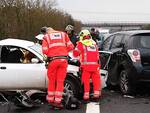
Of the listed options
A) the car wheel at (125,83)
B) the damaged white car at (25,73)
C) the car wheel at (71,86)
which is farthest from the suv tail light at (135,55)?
the car wheel at (71,86)

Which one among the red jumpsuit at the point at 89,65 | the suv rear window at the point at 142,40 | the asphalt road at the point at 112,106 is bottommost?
the asphalt road at the point at 112,106

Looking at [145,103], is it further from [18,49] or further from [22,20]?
[22,20]

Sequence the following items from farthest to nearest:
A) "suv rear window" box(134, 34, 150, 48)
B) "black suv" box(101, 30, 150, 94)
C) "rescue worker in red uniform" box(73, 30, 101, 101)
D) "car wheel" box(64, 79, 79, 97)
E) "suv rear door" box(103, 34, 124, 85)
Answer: "suv rear door" box(103, 34, 124, 85)
"suv rear window" box(134, 34, 150, 48)
"black suv" box(101, 30, 150, 94)
"rescue worker in red uniform" box(73, 30, 101, 101)
"car wheel" box(64, 79, 79, 97)

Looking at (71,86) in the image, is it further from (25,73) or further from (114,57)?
(114,57)

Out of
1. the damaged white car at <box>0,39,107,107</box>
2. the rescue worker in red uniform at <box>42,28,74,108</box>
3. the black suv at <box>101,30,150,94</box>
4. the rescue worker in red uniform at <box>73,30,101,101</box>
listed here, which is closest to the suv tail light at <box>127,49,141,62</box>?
the black suv at <box>101,30,150,94</box>

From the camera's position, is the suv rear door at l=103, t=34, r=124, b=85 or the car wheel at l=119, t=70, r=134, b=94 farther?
the suv rear door at l=103, t=34, r=124, b=85

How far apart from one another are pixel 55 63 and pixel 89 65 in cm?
123

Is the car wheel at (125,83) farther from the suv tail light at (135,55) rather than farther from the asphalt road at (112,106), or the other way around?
the suv tail light at (135,55)

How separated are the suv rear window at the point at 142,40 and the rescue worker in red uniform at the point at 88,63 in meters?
1.14

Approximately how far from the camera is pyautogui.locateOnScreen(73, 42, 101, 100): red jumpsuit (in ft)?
36.7

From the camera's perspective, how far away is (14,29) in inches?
1283

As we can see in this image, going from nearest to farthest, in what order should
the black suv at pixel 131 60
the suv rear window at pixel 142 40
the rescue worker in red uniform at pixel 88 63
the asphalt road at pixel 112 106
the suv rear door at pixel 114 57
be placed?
the asphalt road at pixel 112 106
the rescue worker in red uniform at pixel 88 63
the black suv at pixel 131 60
the suv rear window at pixel 142 40
the suv rear door at pixel 114 57

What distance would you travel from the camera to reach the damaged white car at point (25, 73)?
10.9 metres

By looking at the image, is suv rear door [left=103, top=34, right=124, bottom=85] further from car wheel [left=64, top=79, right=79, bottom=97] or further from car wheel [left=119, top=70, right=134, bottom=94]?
car wheel [left=64, top=79, right=79, bottom=97]
